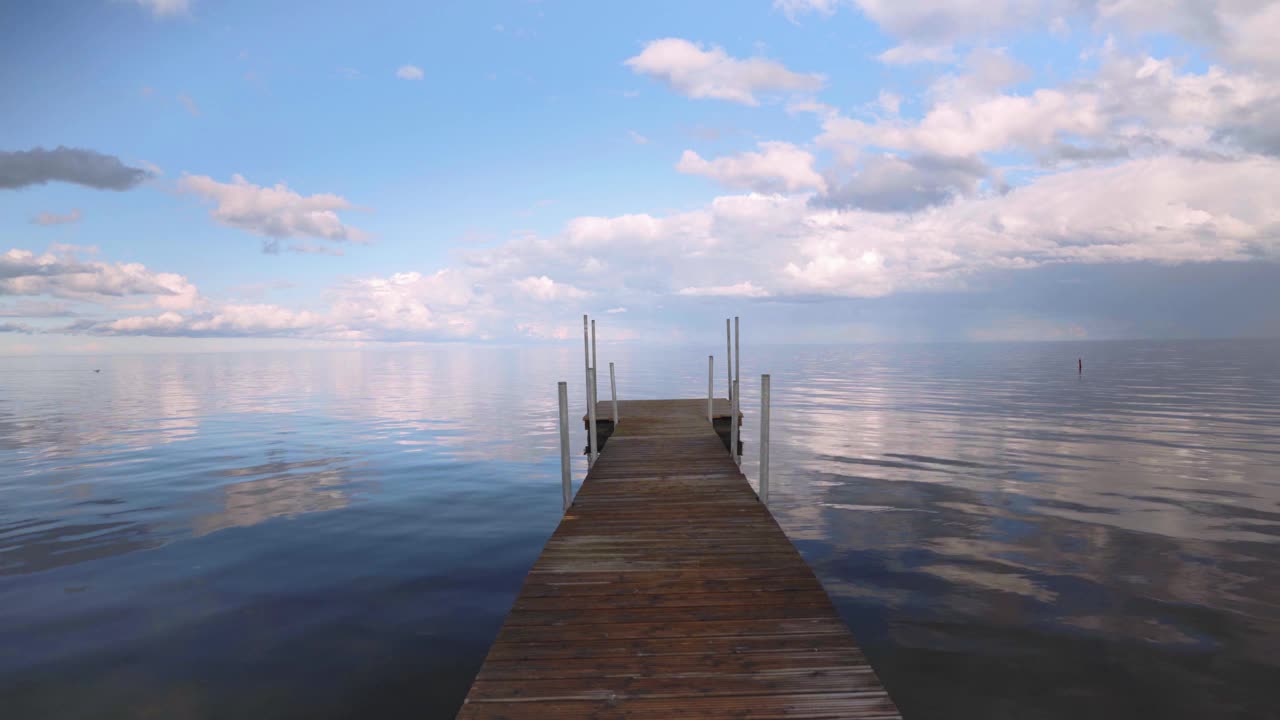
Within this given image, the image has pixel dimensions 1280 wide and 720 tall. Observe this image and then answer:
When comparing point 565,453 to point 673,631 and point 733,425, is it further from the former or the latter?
point 673,631

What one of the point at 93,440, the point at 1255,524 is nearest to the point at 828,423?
the point at 1255,524

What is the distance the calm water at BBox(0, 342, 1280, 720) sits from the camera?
7328mm

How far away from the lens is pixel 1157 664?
7.52 meters

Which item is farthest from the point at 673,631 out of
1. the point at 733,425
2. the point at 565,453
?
the point at 733,425

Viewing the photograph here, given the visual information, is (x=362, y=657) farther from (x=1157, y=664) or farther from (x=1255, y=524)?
(x=1255, y=524)

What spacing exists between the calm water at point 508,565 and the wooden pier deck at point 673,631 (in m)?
1.82

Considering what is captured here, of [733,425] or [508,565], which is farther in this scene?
[733,425]

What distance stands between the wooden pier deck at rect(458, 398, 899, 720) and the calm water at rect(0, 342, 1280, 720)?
5.98 ft

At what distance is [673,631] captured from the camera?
232 inches

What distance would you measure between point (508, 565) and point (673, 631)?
6190mm

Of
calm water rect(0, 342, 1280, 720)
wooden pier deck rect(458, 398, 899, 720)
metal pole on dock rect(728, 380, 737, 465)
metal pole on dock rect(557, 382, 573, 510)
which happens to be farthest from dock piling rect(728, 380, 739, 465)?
wooden pier deck rect(458, 398, 899, 720)

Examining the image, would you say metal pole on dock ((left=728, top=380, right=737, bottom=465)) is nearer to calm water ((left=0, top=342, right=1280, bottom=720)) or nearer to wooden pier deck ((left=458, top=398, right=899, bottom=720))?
calm water ((left=0, top=342, right=1280, bottom=720))

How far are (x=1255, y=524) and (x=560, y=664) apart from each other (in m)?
15.3

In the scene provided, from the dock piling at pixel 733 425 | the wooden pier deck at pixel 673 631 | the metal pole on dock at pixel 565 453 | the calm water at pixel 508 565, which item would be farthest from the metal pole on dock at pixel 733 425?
the wooden pier deck at pixel 673 631
